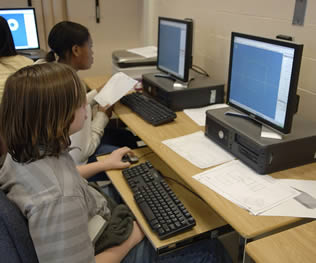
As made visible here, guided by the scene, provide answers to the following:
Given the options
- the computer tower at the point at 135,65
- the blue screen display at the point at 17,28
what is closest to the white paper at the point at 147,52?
the computer tower at the point at 135,65

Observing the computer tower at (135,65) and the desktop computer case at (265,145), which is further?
the computer tower at (135,65)

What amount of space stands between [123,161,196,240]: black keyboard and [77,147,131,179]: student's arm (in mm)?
65

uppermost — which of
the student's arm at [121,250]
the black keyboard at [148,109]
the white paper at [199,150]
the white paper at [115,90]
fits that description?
the white paper at [115,90]

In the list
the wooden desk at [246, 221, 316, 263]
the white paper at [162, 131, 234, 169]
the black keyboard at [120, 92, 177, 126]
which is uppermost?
the black keyboard at [120, 92, 177, 126]

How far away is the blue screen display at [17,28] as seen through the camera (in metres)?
2.87

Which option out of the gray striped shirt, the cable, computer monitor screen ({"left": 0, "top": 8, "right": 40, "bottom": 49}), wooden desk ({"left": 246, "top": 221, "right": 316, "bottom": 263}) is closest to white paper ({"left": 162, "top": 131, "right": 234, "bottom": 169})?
wooden desk ({"left": 246, "top": 221, "right": 316, "bottom": 263})

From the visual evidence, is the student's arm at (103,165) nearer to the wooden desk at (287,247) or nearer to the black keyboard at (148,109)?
the black keyboard at (148,109)

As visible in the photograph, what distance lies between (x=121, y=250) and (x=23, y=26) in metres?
2.46

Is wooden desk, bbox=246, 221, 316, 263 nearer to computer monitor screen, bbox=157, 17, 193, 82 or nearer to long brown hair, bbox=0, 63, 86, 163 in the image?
long brown hair, bbox=0, 63, 86, 163

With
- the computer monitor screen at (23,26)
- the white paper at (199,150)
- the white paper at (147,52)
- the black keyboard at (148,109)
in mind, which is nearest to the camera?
the white paper at (199,150)

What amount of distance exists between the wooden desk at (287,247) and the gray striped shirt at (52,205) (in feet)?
1.45

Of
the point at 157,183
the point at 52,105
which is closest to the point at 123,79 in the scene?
the point at 157,183

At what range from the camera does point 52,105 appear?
36.1 inches

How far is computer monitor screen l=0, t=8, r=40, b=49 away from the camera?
2865 millimetres
